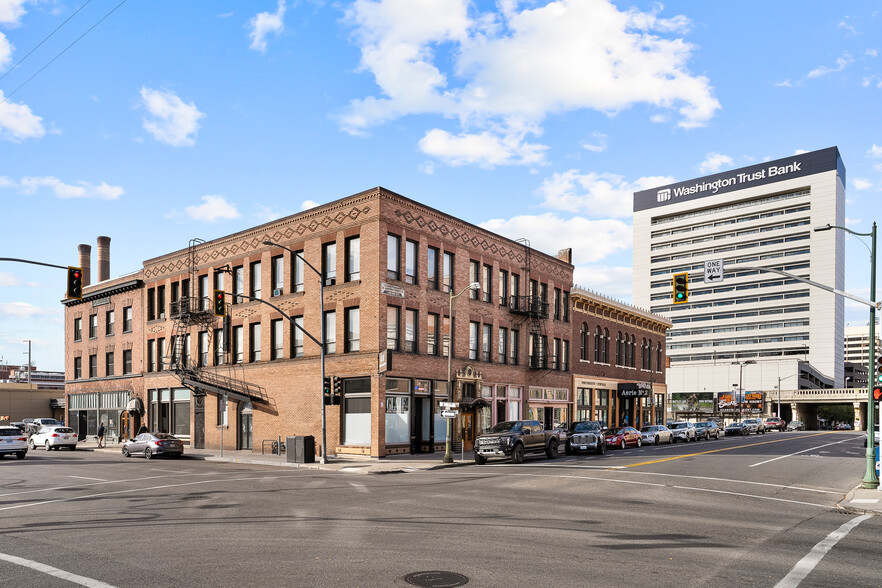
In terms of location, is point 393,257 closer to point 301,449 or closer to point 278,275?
point 278,275

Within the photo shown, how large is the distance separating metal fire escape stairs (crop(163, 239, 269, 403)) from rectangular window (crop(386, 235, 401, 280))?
11128 mm

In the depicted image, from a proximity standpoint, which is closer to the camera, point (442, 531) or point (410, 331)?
point (442, 531)

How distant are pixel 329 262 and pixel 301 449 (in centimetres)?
1016

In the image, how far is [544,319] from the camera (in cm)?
4891

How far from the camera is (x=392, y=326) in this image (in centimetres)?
3606

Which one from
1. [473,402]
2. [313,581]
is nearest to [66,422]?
[473,402]

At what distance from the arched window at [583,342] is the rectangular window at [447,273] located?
18.0m

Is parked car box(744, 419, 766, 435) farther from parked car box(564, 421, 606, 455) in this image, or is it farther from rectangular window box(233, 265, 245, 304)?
rectangular window box(233, 265, 245, 304)

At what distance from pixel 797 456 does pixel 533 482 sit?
65.9 feet

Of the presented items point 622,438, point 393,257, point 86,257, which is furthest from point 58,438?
point 622,438

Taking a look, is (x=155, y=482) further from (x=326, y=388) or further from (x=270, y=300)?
(x=270, y=300)

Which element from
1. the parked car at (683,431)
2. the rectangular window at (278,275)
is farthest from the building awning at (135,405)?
the parked car at (683,431)

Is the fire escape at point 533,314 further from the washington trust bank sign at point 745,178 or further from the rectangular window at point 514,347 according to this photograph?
the washington trust bank sign at point 745,178

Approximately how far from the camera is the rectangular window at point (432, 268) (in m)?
38.7
